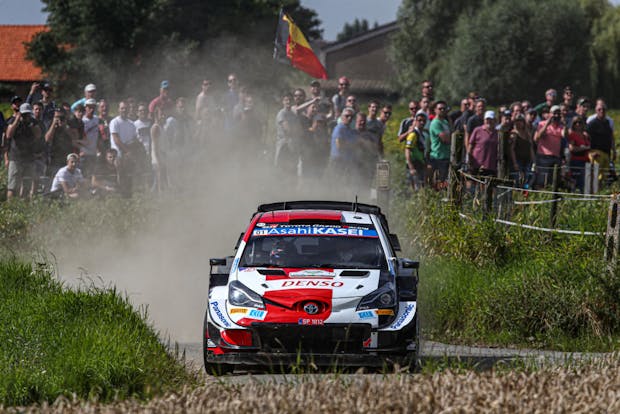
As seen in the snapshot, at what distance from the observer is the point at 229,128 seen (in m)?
23.5

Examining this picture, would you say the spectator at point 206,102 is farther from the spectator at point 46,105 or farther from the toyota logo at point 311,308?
the toyota logo at point 311,308

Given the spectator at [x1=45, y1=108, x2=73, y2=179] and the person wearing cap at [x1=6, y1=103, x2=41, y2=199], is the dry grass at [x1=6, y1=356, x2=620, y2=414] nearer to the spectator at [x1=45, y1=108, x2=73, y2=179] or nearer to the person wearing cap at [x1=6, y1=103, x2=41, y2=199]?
the person wearing cap at [x1=6, y1=103, x2=41, y2=199]

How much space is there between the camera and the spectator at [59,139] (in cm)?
2158

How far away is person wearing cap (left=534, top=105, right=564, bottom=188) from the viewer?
72.9ft

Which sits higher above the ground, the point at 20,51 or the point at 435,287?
the point at 20,51

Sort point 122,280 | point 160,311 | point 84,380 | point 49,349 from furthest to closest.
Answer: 1. point 122,280
2. point 160,311
3. point 49,349
4. point 84,380

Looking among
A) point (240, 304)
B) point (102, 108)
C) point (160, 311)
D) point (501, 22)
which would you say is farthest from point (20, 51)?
point (240, 304)

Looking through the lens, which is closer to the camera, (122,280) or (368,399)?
(368,399)

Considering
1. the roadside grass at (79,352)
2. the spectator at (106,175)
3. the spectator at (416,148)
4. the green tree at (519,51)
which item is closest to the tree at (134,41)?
the green tree at (519,51)

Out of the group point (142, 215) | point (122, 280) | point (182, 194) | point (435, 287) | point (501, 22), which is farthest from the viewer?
point (501, 22)

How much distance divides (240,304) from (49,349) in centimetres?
182

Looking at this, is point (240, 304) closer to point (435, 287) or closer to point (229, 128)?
point (435, 287)

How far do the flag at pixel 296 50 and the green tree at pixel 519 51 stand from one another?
154ft

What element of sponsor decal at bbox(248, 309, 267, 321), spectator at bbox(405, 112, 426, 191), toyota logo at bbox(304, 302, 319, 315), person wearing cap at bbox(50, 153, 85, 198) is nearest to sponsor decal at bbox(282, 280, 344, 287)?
toyota logo at bbox(304, 302, 319, 315)
